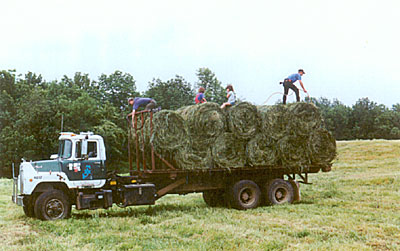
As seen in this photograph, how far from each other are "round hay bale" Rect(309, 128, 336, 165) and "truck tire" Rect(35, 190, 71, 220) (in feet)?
24.6

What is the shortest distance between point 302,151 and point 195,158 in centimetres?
364

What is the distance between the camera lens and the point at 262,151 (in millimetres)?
13406

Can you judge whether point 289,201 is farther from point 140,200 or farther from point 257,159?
point 140,200

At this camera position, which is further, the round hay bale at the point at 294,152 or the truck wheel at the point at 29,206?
the round hay bale at the point at 294,152

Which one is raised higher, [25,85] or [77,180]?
[25,85]

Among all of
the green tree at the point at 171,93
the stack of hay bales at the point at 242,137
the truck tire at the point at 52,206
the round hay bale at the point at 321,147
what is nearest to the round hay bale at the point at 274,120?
the stack of hay bales at the point at 242,137

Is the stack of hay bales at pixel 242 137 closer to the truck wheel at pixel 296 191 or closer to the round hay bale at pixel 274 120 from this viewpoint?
the round hay bale at pixel 274 120

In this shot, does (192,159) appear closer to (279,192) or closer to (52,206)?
(279,192)

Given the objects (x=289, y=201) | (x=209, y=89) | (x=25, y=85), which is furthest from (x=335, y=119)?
(x=289, y=201)

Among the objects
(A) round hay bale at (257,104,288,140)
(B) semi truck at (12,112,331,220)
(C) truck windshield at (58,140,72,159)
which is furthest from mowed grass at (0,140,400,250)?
(A) round hay bale at (257,104,288,140)

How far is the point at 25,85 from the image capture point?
55.1 meters

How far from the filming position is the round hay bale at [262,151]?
13.2m

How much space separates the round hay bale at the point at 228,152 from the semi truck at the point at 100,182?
219mm

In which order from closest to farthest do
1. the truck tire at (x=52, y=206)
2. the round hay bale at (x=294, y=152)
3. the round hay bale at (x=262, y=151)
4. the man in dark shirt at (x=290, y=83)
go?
the truck tire at (x=52, y=206) < the round hay bale at (x=262, y=151) < the round hay bale at (x=294, y=152) < the man in dark shirt at (x=290, y=83)
